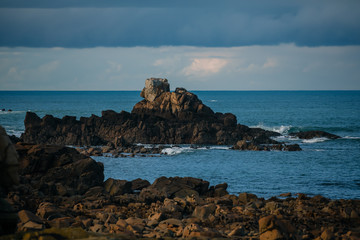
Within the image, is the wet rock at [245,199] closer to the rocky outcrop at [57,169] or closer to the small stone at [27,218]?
the rocky outcrop at [57,169]

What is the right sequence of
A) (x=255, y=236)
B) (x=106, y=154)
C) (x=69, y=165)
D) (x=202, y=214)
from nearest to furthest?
1. (x=255, y=236)
2. (x=202, y=214)
3. (x=69, y=165)
4. (x=106, y=154)

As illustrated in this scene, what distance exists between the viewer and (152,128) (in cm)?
7181

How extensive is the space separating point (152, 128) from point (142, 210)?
4517cm

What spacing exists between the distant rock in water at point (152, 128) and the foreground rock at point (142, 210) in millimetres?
31354

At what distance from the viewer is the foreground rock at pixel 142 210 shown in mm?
19250

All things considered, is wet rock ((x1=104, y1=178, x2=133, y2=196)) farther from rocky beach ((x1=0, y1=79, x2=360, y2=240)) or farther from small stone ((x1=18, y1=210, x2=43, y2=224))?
small stone ((x1=18, y1=210, x2=43, y2=224))

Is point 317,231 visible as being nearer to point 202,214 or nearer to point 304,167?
point 202,214

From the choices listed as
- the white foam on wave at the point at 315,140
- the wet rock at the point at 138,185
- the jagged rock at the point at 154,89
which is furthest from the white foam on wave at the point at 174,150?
the wet rock at the point at 138,185

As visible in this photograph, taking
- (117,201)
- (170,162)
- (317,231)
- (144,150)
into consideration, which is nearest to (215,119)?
(144,150)

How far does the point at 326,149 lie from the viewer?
207 feet

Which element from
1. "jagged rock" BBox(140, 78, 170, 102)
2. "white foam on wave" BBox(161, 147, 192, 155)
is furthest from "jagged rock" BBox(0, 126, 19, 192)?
"jagged rock" BBox(140, 78, 170, 102)

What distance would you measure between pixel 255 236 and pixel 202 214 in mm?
4804

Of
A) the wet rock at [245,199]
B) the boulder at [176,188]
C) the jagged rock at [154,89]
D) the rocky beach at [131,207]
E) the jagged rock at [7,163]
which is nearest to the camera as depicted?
the jagged rock at [7,163]

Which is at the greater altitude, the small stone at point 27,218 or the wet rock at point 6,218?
the wet rock at point 6,218
